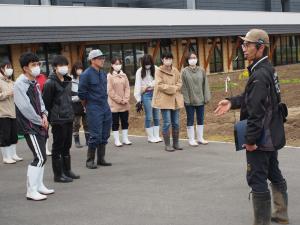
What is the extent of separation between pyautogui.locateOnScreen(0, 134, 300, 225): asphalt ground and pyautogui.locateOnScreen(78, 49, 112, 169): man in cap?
477 millimetres

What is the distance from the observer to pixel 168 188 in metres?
6.54

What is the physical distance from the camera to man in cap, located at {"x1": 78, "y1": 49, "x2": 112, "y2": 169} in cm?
796

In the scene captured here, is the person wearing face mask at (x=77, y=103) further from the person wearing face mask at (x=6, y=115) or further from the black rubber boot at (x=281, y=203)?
the black rubber boot at (x=281, y=203)

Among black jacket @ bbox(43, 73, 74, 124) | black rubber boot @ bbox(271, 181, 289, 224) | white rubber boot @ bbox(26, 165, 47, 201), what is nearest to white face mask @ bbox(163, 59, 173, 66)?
black jacket @ bbox(43, 73, 74, 124)

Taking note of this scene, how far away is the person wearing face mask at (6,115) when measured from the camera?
345 inches

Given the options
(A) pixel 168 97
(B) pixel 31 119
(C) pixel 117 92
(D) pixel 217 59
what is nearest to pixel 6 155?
(C) pixel 117 92

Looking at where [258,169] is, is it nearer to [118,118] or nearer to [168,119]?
[168,119]

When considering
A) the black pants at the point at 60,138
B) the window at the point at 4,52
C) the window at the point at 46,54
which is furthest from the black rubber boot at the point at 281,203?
the window at the point at 46,54

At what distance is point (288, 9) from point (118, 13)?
85.2 feet

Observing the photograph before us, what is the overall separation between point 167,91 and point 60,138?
2914 mm

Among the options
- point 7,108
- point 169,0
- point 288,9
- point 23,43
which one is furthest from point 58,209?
point 288,9

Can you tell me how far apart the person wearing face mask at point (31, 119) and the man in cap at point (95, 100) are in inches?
64.9

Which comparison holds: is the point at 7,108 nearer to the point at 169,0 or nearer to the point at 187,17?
the point at 187,17

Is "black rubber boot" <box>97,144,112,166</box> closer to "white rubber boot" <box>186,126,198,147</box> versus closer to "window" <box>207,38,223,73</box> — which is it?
"white rubber boot" <box>186,126,198,147</box>
